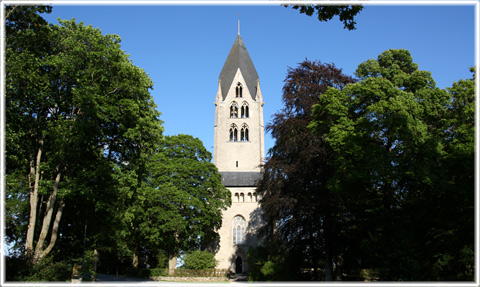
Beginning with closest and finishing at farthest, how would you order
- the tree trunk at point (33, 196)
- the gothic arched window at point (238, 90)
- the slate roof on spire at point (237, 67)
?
the tree trunk at point (33, 196) < the gothic arched window at point (238, 90) < the slate roof on spire at point (237, 67)

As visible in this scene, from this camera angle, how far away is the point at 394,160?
61.4 feet

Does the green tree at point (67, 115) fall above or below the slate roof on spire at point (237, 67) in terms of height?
below

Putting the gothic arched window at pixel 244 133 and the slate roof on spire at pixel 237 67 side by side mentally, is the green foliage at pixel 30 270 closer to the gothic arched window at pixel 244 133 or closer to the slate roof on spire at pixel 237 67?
the gothic arched window at pixel 244 133

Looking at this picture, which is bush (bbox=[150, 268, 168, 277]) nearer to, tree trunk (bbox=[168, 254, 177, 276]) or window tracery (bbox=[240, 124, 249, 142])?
tree trunk (bbox=[168, 254, 177, 276])

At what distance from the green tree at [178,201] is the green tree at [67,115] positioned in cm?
1149

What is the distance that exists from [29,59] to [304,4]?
37.8 ft

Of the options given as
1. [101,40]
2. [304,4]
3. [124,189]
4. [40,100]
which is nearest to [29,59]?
[40,100]

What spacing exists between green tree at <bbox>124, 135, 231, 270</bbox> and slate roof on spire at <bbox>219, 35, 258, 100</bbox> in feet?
47.7

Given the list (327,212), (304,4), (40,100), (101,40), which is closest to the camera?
(304,4)

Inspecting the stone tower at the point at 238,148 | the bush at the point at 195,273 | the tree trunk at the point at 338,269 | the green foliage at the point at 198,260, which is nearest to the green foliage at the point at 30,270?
the tree trunk at the point at 338,269

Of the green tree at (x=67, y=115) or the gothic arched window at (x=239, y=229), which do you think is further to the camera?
the gothic arched window at (x=239, y=229)

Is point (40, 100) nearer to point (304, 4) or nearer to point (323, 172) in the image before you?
point (304, 4)

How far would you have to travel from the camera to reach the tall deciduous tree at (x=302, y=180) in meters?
22.6

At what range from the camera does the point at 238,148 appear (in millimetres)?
45781
